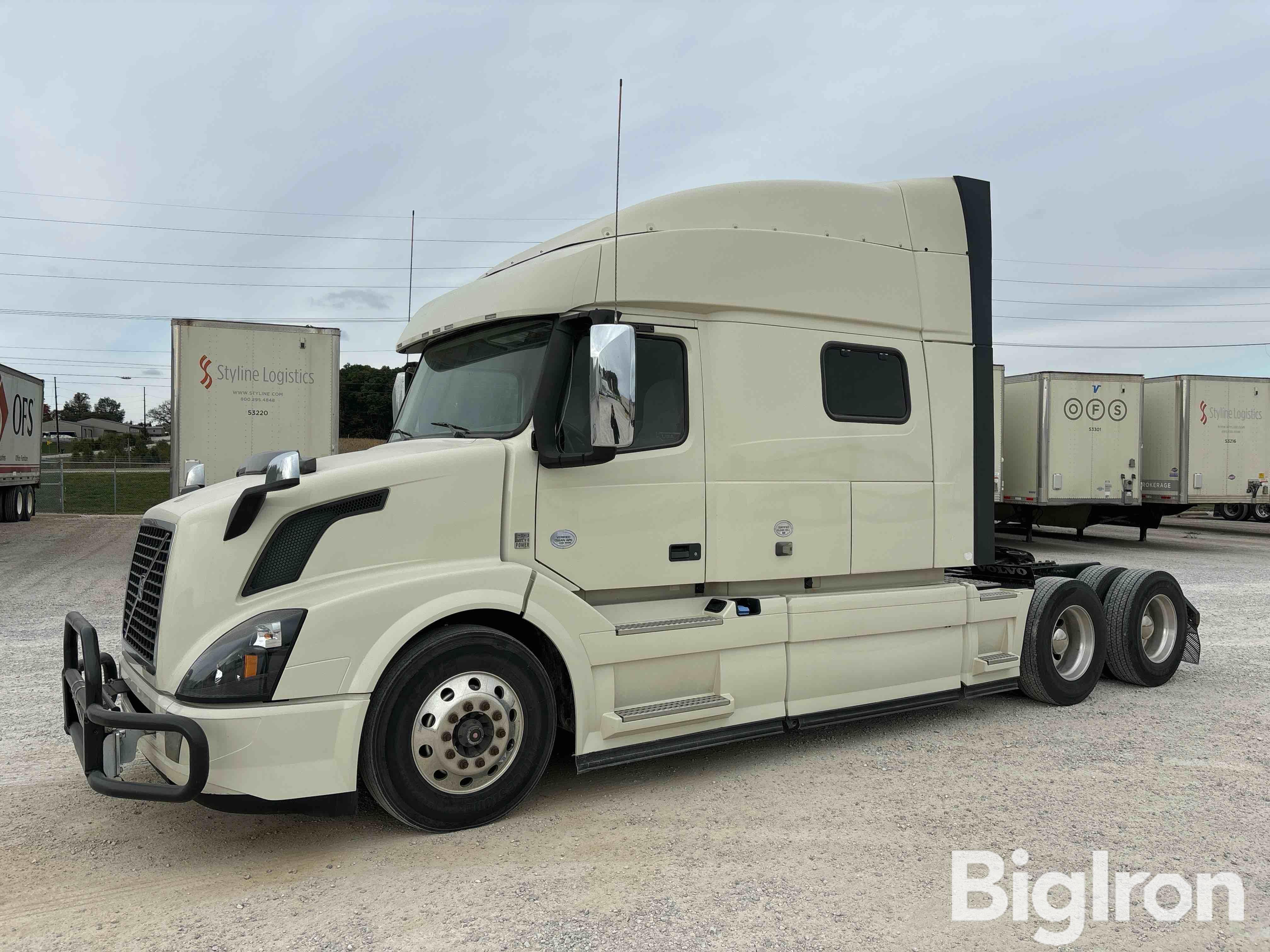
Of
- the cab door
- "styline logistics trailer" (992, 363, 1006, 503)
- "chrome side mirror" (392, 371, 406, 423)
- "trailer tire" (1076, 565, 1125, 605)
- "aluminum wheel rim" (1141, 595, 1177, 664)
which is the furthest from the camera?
"styline logistics trailer" (992, 363, 1006, 503)

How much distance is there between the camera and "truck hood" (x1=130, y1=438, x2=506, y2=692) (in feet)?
13.3

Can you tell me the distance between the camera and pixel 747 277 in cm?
554

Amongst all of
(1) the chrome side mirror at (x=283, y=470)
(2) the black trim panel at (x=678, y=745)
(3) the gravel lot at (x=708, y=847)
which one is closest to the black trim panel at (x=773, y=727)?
(2) the black trim panel at (x=678, y=745)

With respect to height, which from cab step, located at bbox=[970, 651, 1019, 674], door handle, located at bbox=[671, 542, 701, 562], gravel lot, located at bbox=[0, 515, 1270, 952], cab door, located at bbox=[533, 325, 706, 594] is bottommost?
gravel lot, located at bbox=[0, 515, 1270, 952]

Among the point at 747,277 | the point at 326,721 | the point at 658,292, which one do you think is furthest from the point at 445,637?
the point at 747,277

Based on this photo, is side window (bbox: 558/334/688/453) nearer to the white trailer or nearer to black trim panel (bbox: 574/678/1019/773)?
black trim panel (bbox: 574/678/1019/773)

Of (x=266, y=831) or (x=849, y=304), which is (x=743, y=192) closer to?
(x=849, y=304)

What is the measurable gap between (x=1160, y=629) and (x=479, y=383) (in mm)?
6087

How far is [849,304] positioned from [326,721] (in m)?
3.95

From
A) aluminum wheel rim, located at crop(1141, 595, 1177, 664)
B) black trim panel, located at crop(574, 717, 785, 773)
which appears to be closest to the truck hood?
black trim panel, located at crop(574, 717, 785, 773)

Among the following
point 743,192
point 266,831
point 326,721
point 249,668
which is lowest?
point 266,831

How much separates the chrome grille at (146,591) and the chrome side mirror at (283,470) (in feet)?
1.97

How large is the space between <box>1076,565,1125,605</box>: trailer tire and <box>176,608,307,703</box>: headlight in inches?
243

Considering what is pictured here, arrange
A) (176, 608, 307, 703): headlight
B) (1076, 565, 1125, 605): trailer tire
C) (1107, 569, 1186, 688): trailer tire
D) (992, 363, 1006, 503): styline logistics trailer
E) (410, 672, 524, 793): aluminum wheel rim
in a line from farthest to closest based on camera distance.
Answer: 1. (992, 363, 1006, 503): styline logistics trailer
2. (1076, 565, 1125, 605): trailer tire
3. (1107, 569, 1186, 688): trailer tire
4. (410, 672, 524, 793): aluminum wheel rim
5. (176, 608, 307, 703): headlight
